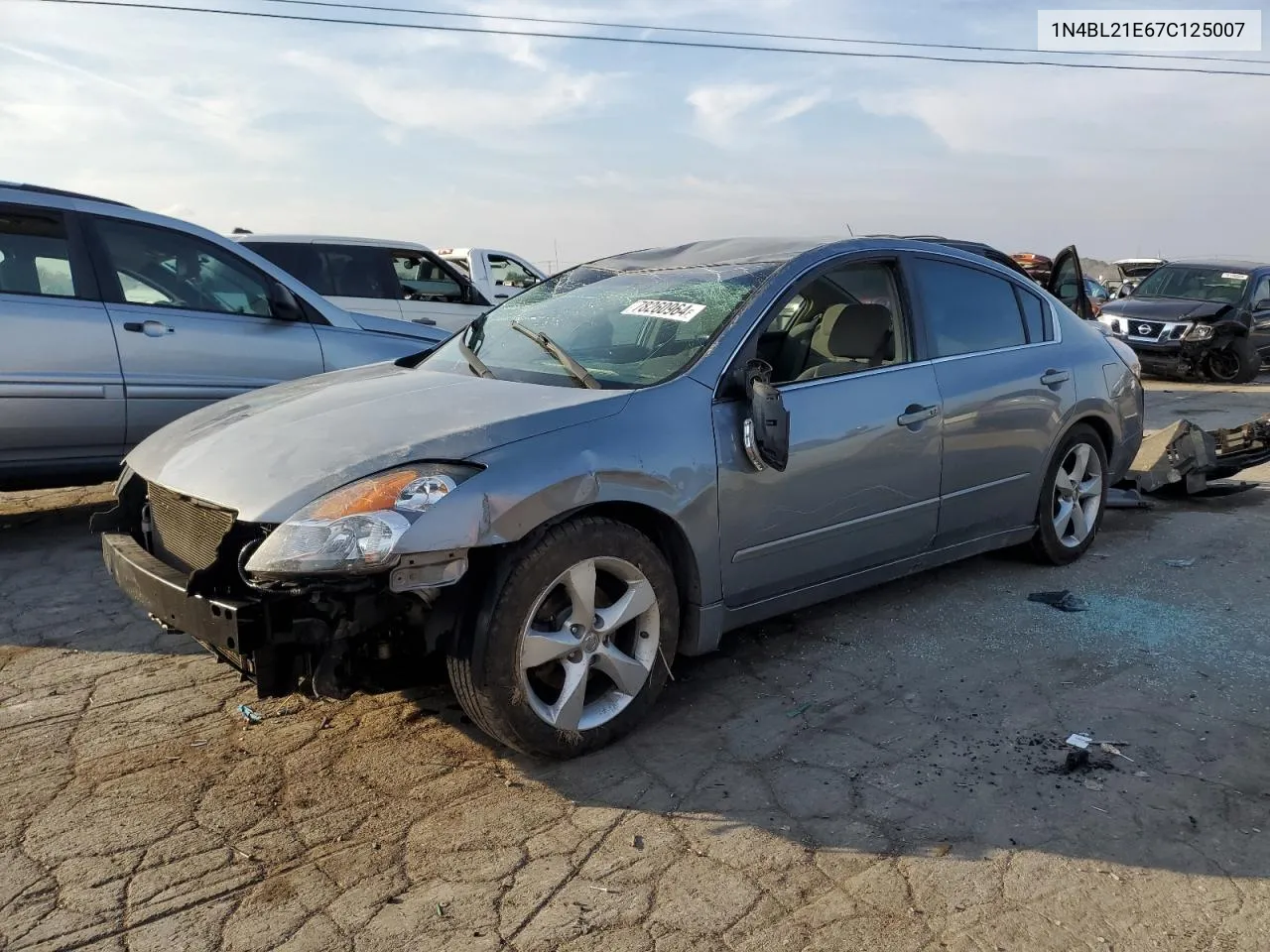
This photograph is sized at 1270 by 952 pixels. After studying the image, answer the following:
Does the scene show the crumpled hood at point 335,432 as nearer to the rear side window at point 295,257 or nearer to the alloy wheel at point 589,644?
the alloy wheel at point 589,644

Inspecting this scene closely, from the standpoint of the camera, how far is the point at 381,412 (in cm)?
343

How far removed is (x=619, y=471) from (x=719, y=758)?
96cm

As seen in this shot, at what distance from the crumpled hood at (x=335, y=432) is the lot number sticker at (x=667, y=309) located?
604 mm

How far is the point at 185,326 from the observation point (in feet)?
19.6

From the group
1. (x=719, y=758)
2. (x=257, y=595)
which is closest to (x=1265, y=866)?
(x=719, y=758)

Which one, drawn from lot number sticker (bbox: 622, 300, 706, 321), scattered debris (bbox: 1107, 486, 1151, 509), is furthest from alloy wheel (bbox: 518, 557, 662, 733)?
scattered debris (bbox: 1107, 486, 1151, 509)

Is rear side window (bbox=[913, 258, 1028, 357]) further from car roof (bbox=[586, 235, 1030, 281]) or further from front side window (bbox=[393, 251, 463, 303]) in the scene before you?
front side window (bbox=[393, 251, 463, 303])

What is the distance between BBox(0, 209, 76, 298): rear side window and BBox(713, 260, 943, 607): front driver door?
→ 4.04 meters

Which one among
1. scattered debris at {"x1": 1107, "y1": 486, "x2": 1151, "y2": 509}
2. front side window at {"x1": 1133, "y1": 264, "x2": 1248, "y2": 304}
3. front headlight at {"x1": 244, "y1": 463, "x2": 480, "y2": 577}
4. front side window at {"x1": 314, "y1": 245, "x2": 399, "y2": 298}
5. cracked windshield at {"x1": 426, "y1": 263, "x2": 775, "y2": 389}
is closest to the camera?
front headlight at {"x1": 244, "y1": 463, "x2": 480, "y2": 577}

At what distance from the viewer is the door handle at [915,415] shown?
4.13 m

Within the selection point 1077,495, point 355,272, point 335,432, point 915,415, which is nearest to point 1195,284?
point 1077,495

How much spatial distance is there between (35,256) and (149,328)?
66 centimetres

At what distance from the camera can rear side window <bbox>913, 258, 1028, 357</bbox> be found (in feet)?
14.7

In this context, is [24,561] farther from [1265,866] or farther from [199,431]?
[1265,866]
